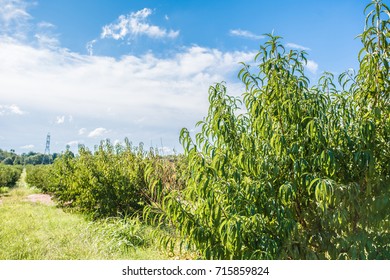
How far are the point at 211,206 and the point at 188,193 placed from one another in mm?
411

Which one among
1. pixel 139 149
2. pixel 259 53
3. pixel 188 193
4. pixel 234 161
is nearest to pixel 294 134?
pixel 234 161

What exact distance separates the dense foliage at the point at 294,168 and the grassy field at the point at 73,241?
8.80 ft

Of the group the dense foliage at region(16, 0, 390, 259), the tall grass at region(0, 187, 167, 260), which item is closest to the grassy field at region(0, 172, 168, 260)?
the tall grass at region(0, 187, 167, 260)

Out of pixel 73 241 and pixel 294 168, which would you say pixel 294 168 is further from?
pixel 73 241

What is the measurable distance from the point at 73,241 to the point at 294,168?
4631 mm

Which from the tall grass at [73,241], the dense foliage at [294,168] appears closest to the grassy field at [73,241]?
the tall grass at [73,241]

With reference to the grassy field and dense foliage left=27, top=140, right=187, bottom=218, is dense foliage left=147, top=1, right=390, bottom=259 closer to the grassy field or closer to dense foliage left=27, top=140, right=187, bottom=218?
the grassy field

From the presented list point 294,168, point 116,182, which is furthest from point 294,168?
point 116,182

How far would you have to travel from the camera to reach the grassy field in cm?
561

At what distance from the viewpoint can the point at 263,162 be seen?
10.6 feet

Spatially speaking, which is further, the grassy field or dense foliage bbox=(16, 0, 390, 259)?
the grassy field

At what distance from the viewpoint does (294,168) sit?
3.14 metres

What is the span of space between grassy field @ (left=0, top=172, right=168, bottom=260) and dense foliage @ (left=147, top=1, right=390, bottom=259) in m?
2.68

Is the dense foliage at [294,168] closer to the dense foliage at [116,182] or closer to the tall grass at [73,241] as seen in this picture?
the tall grass at [73,241]
